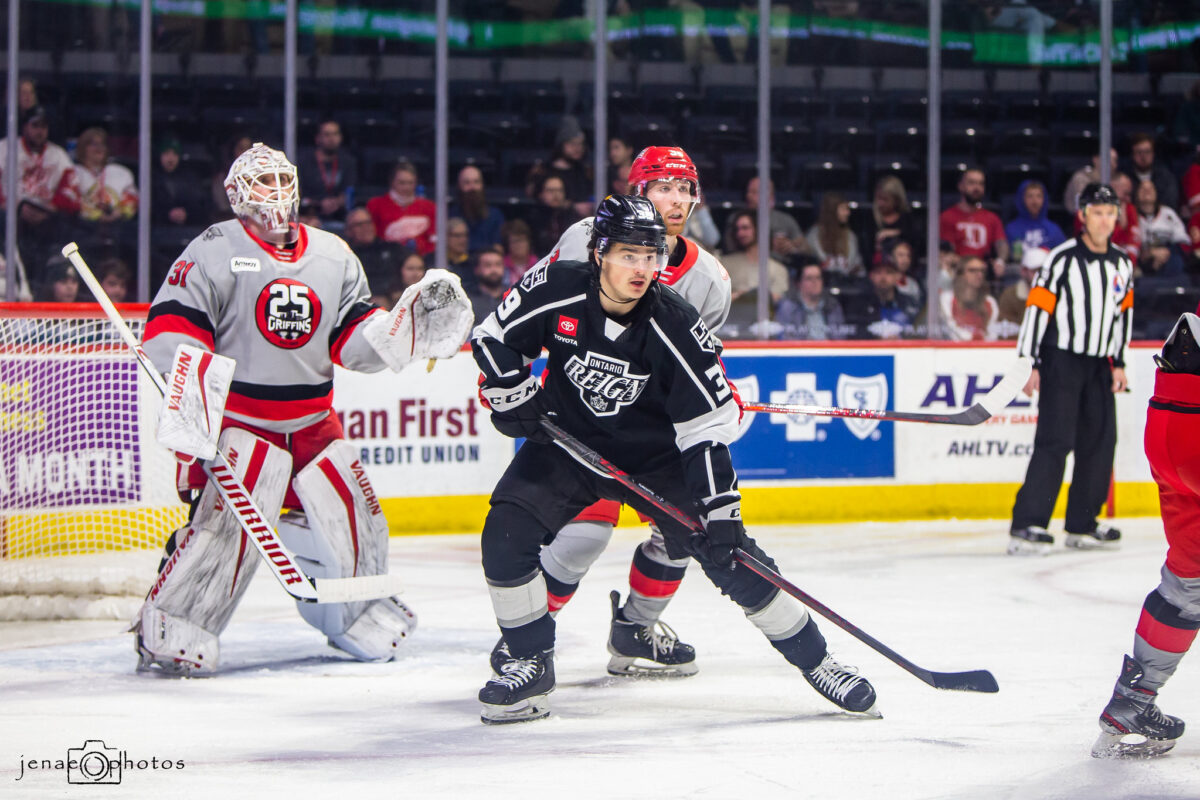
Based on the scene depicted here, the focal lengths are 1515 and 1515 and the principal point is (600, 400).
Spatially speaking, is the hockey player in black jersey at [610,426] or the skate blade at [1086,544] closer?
the hockey player in black jersey at [610,426]

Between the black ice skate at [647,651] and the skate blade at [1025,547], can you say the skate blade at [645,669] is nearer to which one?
the black ice skate at [647,651]

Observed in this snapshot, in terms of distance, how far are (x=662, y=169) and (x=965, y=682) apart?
1220mm

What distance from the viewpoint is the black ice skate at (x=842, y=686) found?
2.84 metres

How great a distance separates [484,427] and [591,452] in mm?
2738

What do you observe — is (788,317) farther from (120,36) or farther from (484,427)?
(120,36)

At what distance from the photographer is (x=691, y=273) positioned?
3.29 meters

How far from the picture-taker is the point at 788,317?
6.20 meters

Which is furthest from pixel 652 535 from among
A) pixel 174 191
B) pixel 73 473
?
pixel 174 191

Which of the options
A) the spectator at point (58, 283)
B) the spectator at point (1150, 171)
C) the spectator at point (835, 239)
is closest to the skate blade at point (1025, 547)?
the spectator at point (835, 239)

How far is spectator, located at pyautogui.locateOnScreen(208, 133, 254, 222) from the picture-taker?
608 cm

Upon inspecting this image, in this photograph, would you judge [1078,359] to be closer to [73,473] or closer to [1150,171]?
[1150,171]

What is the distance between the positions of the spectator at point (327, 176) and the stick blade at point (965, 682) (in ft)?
13.1

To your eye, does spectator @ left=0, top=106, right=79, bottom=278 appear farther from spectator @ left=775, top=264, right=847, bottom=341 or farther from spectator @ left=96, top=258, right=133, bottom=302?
spectator @ left=775, top=264, right=847, bottom=341

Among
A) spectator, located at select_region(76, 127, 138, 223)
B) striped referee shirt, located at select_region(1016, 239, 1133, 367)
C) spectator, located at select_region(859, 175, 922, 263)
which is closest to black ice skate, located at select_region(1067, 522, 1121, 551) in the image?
striped referee shirt, located at select_region(1016, 239, 1133, 367)
